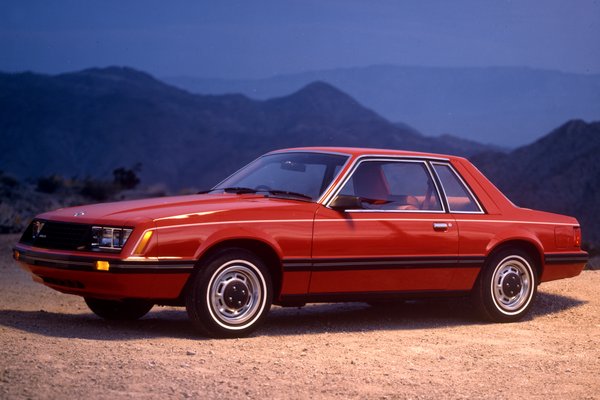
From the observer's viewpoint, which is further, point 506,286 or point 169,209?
point 506,286

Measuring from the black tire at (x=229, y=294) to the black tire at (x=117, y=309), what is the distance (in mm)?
1347

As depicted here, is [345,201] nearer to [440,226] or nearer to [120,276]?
[440,226]

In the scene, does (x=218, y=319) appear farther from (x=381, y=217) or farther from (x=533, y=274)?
(x=533, y=274)

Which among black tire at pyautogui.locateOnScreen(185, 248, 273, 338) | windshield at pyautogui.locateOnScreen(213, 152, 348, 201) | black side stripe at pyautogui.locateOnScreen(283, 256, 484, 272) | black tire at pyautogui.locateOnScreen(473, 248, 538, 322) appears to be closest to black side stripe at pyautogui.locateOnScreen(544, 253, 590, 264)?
black tire at pyautogui.locateOnScreen(473, 248, 538, 322)

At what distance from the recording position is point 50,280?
838 cm

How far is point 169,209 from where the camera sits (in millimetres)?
8234

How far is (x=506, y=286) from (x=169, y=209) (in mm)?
3633

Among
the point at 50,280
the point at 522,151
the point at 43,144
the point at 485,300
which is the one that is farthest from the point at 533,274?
the point at 43,144

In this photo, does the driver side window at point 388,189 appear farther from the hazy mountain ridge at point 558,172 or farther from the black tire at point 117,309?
the hazy mountain ridge at point 558,172

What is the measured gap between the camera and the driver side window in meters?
9.23

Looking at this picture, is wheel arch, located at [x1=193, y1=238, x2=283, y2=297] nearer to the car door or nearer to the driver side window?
the car door

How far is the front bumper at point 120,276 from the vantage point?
7.82 meters

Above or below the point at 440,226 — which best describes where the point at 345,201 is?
above

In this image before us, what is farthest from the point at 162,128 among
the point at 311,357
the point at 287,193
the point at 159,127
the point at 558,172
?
the point at 311,357
